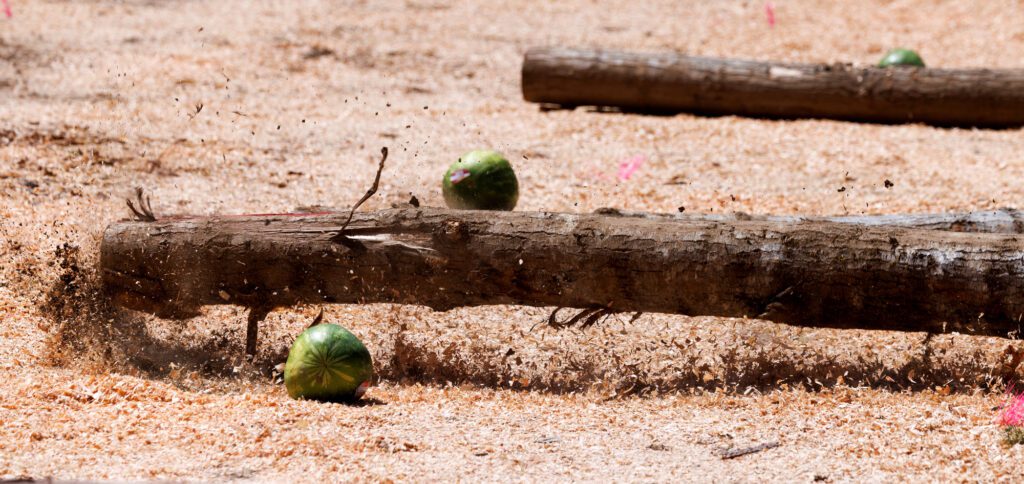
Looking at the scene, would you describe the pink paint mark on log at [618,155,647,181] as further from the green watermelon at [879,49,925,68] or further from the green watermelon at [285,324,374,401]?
the green watermelon at [285,324,374,401]

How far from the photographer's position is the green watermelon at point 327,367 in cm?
496

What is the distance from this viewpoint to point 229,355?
18.9 ft

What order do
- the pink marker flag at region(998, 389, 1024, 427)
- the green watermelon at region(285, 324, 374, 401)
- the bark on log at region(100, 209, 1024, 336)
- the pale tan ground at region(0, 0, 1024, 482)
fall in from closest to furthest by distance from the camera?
the pale tan ground at region(0, 0, 1024, 482), the pink marker flag at region(998, 389, 1024, 427), the green watermelon at region(285, 324, 374, 401), the bark on log at region(100, 209, 1024, 336)

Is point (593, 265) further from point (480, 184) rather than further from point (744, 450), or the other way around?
point (480, 184)

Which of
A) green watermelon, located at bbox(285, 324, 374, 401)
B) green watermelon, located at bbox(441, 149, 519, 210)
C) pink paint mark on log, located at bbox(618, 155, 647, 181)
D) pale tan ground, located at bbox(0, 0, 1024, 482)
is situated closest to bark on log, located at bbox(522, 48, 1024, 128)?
pale tan ground, located at bbox(0, 0, 1024, 482)

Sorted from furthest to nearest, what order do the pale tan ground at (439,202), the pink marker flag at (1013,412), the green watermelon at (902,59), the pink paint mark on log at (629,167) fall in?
the green watermelon at (902,59) → the pink paint mark on log at (629,167) → the pink marker flag at (1013,412) → the pale tan ground at (439,202)

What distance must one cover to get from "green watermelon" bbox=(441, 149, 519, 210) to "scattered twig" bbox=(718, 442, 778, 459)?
8.52ft

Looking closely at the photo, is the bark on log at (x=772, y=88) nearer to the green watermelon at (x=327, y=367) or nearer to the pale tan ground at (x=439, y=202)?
the pale tan ground at (x=439, y=202)

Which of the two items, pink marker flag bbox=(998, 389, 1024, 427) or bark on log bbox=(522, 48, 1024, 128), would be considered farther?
bark on log bbox=(522, 48, 1024, 128)

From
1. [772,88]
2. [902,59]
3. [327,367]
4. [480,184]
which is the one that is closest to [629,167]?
[772,88]

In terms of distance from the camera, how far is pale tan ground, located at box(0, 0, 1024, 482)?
4.43 m

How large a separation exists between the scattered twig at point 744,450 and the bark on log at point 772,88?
6.44 m

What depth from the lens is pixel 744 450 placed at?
4516 millimetres

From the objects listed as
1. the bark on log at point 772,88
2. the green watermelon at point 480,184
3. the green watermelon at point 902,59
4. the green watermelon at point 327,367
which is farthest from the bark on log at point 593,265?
the green watermelon at point 902,59
